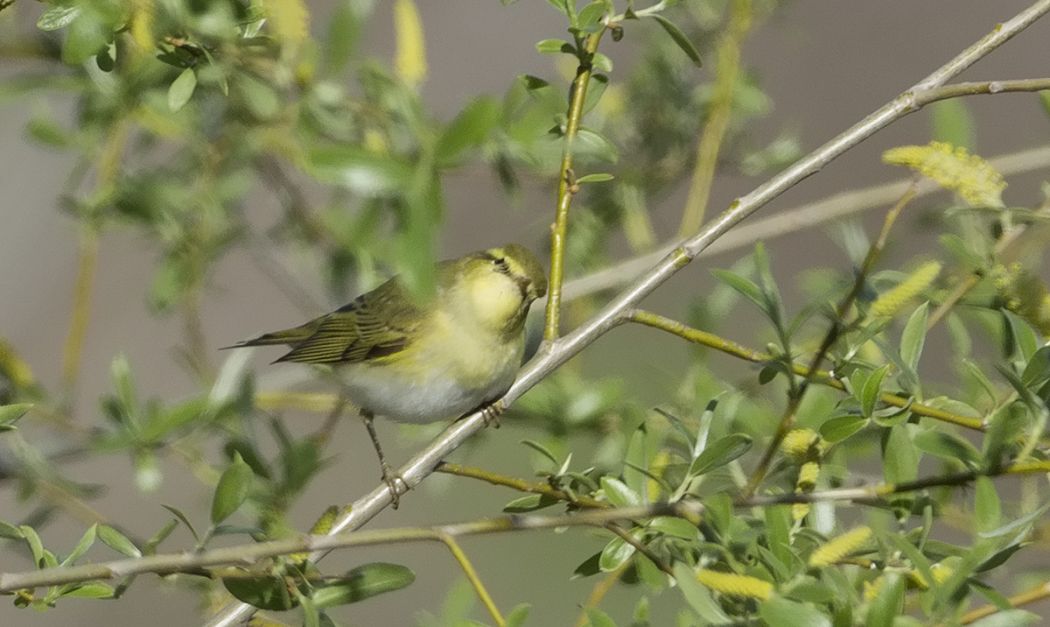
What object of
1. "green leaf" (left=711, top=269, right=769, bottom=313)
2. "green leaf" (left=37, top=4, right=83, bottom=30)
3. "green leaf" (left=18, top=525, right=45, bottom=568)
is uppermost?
"green leaf" (left=37, top=4, right=83, bottom=30)

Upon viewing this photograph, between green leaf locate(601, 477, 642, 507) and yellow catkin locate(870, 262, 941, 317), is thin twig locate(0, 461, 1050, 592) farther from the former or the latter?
yellow catkin locate(870, 262, 941, 317)

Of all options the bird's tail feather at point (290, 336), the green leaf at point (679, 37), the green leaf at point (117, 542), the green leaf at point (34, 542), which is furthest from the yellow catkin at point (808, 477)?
the bird's tail feather at point (290, 336)

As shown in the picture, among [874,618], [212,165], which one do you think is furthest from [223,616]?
[212,165]

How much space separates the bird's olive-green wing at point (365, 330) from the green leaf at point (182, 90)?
1.33 metres

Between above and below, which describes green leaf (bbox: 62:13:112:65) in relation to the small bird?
above

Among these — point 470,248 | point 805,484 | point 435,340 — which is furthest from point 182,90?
point 470,248

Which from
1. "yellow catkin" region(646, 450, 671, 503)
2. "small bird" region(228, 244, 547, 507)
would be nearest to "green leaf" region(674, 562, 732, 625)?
"yellow catkin" region(646, 450, 671, 503)

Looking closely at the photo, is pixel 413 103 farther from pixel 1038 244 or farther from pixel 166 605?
pixel 166 605

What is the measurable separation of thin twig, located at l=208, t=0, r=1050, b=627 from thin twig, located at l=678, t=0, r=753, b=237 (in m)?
1.03

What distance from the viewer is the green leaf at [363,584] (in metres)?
1.38

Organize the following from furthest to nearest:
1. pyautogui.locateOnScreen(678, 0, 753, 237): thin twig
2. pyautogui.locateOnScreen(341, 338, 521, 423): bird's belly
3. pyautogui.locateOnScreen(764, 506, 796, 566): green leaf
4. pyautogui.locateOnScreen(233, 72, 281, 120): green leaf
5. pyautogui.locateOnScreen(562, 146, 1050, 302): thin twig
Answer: pyautogui.locateOnScreen(678, 0, 753, 237): thin twig
pyautogui.locateOnScreen(341, 338, 521, 423): bird's belly
pyautogui.locateOnScreen(562, 146, 1050, 302): thin twig
pyautogui.locateOnScreen(233, 72, 281, 120): green leaf
pyautogui.locateOnScreen(764, 506, 796, 566): green leaf

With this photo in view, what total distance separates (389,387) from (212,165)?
0.64 metres

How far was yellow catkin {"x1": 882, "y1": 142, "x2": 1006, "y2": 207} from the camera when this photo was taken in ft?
4.75

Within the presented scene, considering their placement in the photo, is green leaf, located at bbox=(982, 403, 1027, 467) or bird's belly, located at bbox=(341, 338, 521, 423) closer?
green leaf, located at bbox=(982, 403, 1027, 467)
